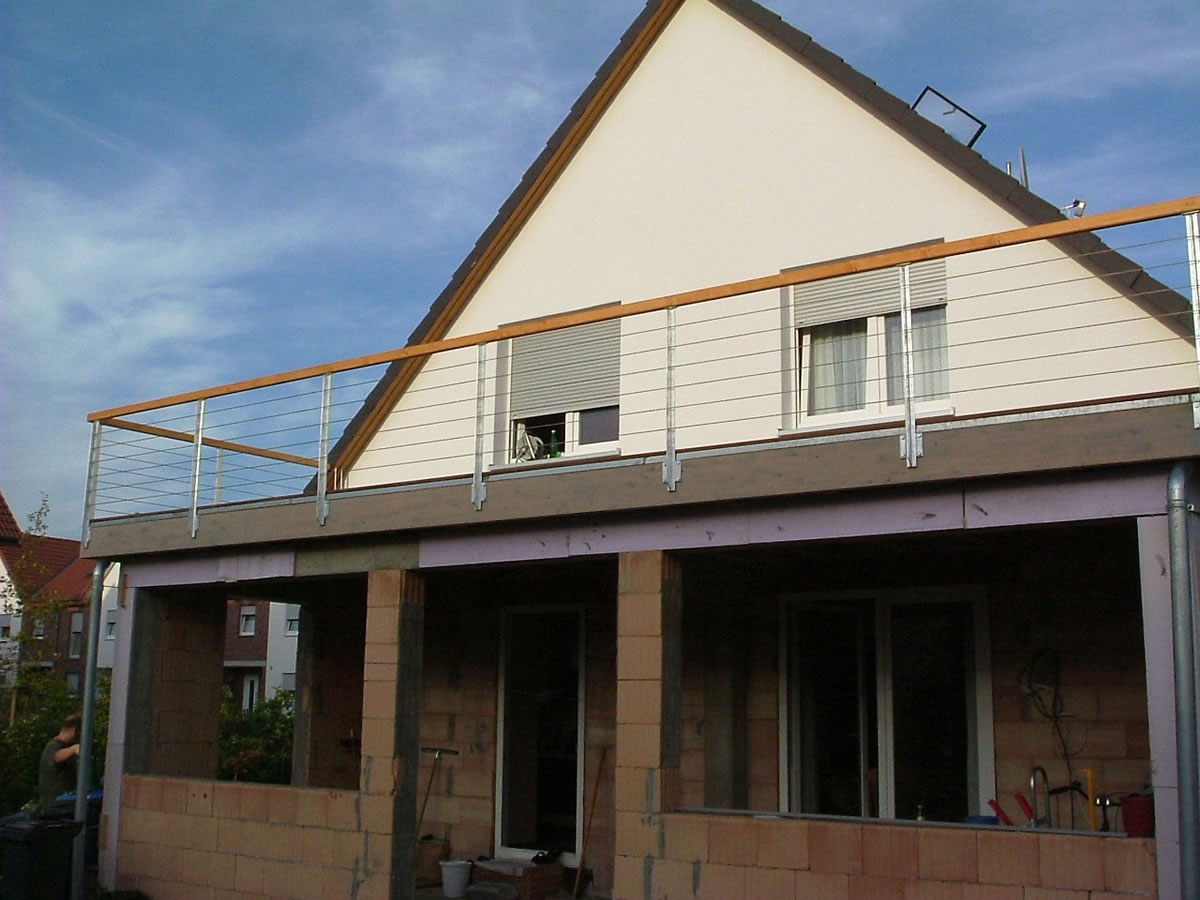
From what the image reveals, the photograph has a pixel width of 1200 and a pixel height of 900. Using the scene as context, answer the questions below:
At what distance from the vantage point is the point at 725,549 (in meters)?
8.98

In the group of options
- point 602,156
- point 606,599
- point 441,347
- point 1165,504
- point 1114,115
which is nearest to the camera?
point 1165,504

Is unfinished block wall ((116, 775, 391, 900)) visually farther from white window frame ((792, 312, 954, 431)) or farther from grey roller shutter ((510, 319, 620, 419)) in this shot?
white window frame ((792, 312, 954, 431))

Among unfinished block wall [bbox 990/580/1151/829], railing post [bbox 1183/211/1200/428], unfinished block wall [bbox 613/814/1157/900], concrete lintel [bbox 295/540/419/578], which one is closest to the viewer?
railing post [bbox 1183/211/1200/428]

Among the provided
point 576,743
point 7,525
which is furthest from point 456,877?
point 7,525

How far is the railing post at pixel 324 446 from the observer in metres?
10.8

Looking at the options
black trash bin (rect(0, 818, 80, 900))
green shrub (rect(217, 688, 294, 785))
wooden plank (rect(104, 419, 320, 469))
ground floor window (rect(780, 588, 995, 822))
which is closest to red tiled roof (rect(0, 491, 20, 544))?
green shrub (rect(217, 688, 294, 785))

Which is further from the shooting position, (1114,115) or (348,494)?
(1114,115)

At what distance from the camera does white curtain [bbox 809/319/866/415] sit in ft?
37.6

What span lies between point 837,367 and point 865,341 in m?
0.33

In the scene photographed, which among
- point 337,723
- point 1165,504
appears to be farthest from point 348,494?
point 1165,504

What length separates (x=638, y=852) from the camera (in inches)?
344

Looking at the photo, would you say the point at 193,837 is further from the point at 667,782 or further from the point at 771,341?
the point at 771,341

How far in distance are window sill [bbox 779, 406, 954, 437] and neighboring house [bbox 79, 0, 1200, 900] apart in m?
0.04

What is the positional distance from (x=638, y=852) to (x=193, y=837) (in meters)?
4.42
